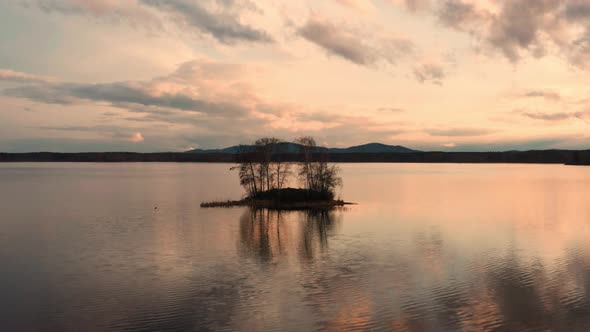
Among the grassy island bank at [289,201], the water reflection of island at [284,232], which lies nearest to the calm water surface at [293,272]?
the water reflection of island at [284,232]

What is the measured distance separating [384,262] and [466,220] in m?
29.0

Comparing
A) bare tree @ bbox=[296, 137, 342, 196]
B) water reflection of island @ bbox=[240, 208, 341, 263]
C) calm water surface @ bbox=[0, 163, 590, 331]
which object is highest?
bare tree @ bbox=[296, 137, 342, 196]

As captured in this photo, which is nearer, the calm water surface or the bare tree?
the calm water surface

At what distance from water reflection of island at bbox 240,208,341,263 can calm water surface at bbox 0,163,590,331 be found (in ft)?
0.58

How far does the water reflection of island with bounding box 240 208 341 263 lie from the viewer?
4134 centimetres

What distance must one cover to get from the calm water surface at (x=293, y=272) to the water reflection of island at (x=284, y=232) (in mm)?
175

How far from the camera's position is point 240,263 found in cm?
3603

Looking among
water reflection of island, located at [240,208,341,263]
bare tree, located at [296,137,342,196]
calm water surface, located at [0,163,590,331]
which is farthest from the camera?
bare tree, located at [296,137,342,196]

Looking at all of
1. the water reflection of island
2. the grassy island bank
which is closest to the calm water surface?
the water reflection of island

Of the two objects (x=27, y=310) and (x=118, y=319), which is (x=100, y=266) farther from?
(x=118, y=319)

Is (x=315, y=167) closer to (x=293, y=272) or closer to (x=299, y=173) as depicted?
(x=299, y=173)

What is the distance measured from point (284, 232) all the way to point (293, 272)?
19.5 m

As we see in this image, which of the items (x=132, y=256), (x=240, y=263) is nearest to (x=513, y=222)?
(x=240, y=263)

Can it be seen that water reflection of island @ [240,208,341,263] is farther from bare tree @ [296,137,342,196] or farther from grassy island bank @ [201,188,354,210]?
bare tree @ [296,137,342,196]
